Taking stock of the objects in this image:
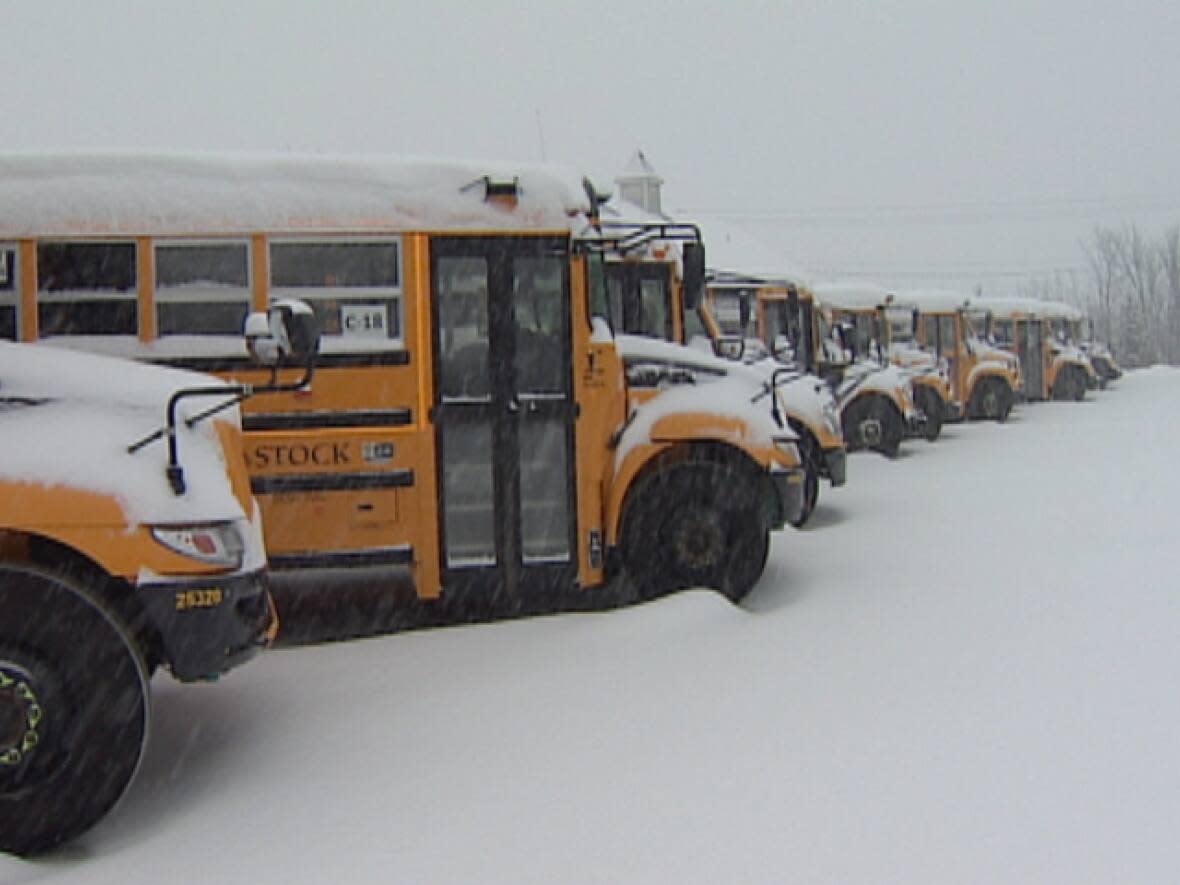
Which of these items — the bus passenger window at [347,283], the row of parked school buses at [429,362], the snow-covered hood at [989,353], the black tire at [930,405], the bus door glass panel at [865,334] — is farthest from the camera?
the snow-covered hood at [989,353]

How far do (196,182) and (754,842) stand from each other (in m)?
4.71

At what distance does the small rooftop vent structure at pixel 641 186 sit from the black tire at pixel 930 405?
15.7 m

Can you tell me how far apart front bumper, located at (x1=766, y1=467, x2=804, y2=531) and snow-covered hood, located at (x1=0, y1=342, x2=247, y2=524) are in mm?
3916

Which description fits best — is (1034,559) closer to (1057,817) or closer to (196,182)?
(1057,817)

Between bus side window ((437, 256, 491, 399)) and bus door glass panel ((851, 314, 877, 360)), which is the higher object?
bus door glass panel ((851, 314, 877, 360))

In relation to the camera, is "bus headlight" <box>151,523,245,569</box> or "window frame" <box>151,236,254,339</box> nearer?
"bus headlight" <box>151,523,245,569</box>

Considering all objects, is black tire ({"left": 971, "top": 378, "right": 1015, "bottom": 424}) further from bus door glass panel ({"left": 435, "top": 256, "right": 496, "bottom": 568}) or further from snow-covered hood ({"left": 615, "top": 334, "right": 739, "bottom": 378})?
bus door glass panel ({"left": 435, "top": 256, "right": 496, "bottom": 568})

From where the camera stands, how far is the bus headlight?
4.10m


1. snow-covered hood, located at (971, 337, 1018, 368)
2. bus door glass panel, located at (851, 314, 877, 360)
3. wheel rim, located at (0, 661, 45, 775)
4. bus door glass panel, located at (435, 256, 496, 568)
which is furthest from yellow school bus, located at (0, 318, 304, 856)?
snow-covered hood, located at (971, 337, 1018, 368)

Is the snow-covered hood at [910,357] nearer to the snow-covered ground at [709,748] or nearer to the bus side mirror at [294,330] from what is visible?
the snow-covered ground at [709,748]

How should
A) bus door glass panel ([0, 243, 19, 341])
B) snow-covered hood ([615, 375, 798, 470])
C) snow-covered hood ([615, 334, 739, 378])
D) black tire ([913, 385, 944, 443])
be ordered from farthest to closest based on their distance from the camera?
black tire ([913, 385, 944, 443]) < snow-covered hood ([615, 334, 739, 378]) < snow-covered hood ([615, 375, 798, 470]) < bus door glass panel ([0, 243, 19, 341])

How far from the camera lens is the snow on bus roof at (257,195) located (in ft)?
21.0

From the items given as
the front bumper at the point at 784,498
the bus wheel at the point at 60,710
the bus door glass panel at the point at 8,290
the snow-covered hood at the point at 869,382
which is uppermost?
the bus door glass panel at the point at 8,290

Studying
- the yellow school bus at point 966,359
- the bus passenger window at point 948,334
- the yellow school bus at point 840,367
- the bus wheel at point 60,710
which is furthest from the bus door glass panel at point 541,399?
the bus passenger window at point 948,334
